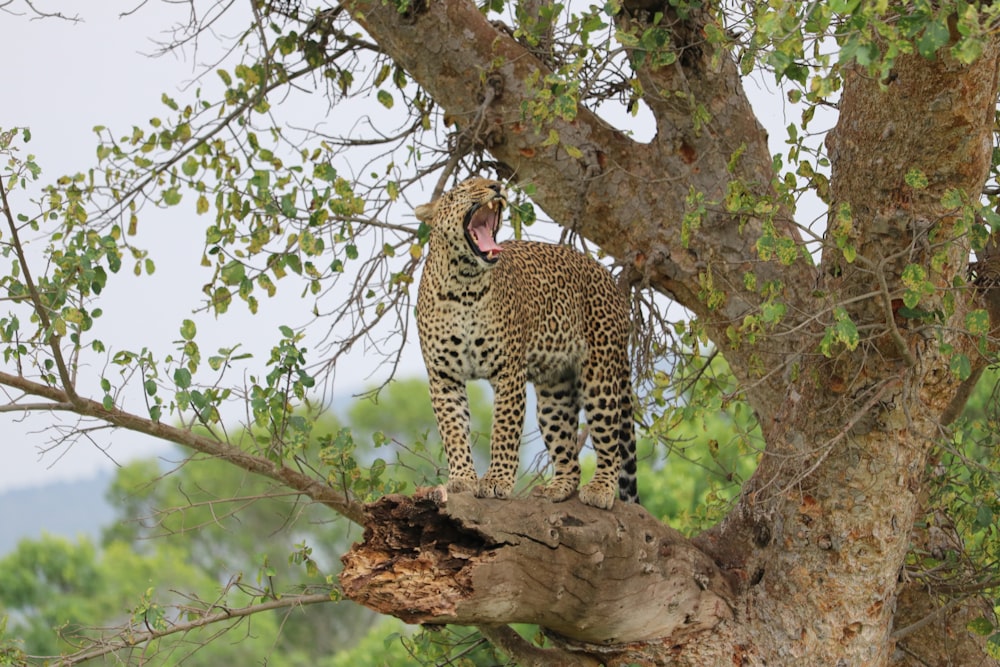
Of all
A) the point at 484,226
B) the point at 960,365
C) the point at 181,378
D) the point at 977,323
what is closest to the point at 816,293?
the point at 977,323

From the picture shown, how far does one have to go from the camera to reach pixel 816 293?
19.3 feet

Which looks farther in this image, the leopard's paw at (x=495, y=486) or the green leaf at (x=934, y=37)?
the leopard's paw at (x=495, y=486)

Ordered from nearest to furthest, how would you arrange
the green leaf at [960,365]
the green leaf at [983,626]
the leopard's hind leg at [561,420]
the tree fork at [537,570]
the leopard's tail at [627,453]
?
the green leaf at [960,365]
the tree fork at [537,570]
the green leaf at [983,626]
the leopard's hind leg at [561,420]
the leopard's tail at [627,453]

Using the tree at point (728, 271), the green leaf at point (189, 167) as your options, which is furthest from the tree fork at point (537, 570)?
the green leaf at point (189, 167)

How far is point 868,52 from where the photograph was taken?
421cm

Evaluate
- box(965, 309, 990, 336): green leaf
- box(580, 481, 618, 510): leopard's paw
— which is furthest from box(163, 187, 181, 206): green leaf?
box(965, 309, 990, 336): green leaf

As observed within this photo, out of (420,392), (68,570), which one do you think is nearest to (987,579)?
(68,570)

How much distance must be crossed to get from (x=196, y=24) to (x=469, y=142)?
2.00m

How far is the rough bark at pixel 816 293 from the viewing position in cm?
590

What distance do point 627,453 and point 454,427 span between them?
1203mm

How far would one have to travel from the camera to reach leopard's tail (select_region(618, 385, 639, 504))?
24.4 ft

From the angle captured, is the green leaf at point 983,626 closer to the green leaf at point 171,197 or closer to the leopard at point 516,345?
the leopard at point 516,345

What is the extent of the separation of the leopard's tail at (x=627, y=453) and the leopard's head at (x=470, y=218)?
1347 mm

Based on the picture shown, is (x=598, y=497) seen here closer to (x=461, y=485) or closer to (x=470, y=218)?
(x=461, y=485)
